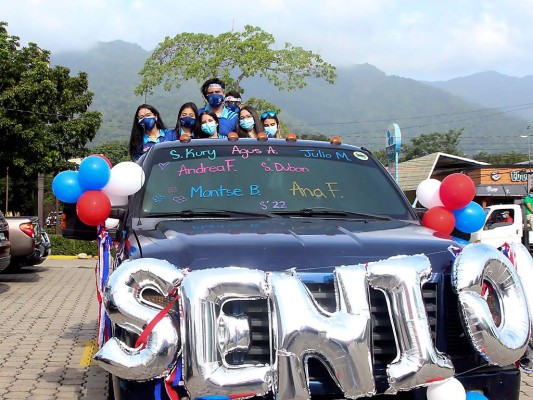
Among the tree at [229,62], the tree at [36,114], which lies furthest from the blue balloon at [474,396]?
the tree at [229,62]

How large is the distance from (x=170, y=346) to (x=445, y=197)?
2.57 m

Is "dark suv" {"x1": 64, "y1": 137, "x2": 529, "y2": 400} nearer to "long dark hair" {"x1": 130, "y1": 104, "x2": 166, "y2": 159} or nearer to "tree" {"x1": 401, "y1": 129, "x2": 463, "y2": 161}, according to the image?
"long dark hair" {"x1": 130, "y1": 104, "x2": 166, "y2": 159}

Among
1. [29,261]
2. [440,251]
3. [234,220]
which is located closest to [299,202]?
[234,220]

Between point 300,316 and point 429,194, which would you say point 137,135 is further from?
point 300,316

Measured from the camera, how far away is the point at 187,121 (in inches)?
250

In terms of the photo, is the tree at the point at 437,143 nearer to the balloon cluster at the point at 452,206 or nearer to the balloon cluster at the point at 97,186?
the balloon cluster at the point at 452,206

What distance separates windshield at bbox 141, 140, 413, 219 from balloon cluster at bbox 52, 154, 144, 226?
13cm

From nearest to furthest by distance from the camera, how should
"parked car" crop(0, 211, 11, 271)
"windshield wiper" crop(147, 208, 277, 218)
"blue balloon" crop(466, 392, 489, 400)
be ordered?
"blue balloon" crop(466, 392, 489, 400)
"windshield wiper" crop(147, 208, 277, 218)
"parked car" crop(0, 211, 11, 271)

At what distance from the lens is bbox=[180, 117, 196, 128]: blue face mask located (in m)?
6.34

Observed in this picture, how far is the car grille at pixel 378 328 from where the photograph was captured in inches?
108

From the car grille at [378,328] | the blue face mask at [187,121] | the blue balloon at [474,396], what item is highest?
the blue face mask at [187,121]

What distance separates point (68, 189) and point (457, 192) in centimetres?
256

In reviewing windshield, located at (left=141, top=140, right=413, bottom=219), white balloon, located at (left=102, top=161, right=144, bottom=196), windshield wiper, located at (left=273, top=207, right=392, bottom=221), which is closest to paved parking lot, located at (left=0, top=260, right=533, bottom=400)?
white balloon, located at (left=102, top=161, right=144, bottom=196)

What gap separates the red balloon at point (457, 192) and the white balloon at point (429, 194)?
0.13 m
